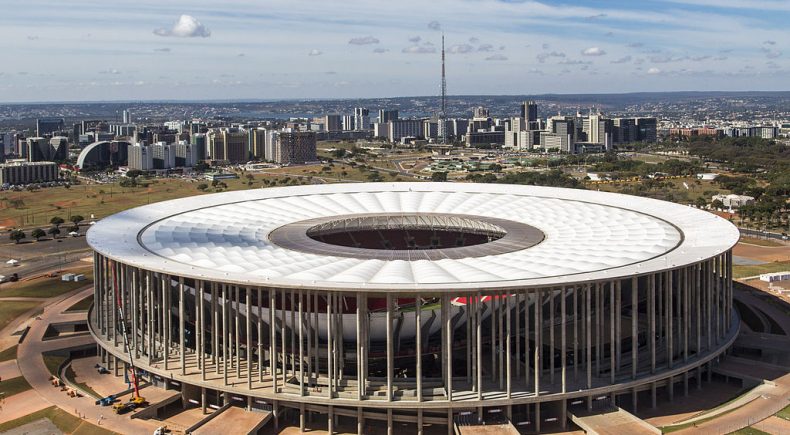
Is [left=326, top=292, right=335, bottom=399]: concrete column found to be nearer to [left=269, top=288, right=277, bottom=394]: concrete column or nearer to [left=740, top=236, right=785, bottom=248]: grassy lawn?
[left=269, top=288, right=277, bottom=394]: concrete column

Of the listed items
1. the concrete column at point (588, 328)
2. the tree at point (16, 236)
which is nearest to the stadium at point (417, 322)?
the concrete column at point (588, 328)

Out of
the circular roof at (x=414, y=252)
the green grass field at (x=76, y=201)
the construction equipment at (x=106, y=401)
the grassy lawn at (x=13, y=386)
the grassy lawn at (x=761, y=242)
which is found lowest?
the grassy lawn at (x=13, y=386)

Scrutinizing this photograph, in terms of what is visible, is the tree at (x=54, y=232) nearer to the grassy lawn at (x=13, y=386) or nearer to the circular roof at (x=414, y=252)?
the circular roof at (x=414, y=252)

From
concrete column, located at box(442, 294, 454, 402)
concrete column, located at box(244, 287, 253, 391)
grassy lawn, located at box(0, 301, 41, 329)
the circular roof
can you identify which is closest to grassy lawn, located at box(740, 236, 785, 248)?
the circular roof

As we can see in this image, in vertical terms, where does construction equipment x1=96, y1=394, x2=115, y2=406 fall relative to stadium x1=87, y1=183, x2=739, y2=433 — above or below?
below

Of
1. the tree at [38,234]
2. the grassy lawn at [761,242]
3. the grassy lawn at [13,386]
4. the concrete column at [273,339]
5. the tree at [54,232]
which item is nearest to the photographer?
the concrete column at [273,339]

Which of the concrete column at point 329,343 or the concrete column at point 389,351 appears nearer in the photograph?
the concrete column at point 389,351

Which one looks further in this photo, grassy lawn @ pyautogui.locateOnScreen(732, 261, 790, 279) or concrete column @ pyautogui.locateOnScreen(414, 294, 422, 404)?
grassy lawn @ pyautogui.locateOnScreen(732, 261, 790, 279)
